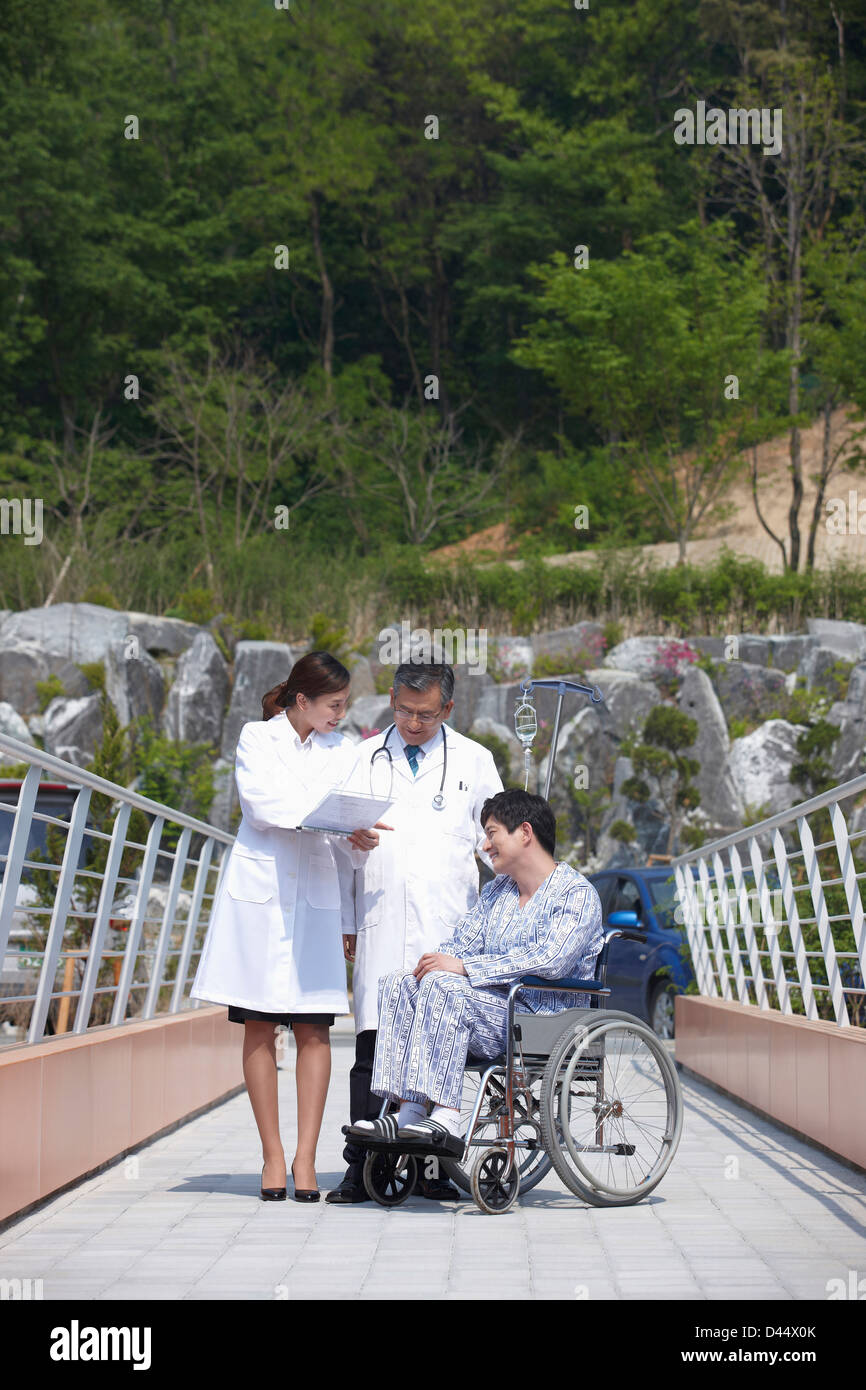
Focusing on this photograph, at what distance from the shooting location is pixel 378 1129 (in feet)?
15.9

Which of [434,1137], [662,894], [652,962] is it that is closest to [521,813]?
[434,1137]

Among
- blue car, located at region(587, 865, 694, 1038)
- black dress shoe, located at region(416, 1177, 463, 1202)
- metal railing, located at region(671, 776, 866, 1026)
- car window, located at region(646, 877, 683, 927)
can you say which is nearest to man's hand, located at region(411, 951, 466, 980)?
black dress shoe, located at region(416, 1177, 463, 1202)

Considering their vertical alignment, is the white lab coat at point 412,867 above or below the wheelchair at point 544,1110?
above

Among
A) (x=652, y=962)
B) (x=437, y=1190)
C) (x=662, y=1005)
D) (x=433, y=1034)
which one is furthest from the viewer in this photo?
(x=662, y=1005)

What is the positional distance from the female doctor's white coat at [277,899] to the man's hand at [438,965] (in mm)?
246

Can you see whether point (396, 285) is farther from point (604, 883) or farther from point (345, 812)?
point (345, 812)

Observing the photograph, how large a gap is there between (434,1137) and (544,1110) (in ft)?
1.12

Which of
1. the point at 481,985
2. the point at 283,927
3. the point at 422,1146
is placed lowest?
the point at 422,1146

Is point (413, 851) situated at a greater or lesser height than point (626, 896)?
lesser

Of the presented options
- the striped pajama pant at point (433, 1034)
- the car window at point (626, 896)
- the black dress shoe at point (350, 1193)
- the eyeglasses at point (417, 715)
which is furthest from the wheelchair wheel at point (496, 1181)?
the car window at point (626, 896)

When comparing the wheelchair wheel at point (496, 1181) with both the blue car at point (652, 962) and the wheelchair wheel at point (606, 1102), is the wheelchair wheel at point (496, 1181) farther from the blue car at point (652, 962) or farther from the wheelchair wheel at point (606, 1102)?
the blue car at point (652, 962)

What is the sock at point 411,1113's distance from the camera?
4902 millimetres
